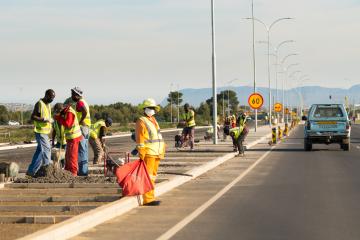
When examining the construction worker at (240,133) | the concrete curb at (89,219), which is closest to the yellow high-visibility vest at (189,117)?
the construction worker at (240,133)

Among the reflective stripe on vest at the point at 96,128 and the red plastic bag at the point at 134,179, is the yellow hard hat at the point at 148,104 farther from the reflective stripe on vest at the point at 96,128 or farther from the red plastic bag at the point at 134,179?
the reflective stripe on vest at the point at 96,128

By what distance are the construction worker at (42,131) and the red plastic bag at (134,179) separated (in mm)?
4119

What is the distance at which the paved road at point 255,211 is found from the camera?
11.3 meters

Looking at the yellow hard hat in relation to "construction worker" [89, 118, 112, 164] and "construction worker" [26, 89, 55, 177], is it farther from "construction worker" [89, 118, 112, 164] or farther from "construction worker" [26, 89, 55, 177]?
"construction worker" [89, 118, 112, 164]

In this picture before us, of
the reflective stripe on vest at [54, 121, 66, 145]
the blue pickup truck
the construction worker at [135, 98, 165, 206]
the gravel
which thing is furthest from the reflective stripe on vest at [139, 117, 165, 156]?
the blue pickup truck

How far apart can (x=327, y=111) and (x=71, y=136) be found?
20624mm

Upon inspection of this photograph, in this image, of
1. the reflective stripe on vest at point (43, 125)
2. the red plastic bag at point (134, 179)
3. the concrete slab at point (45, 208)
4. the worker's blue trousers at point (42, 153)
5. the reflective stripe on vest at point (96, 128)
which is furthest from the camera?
the reflective stripe on vest at point (96, 128)

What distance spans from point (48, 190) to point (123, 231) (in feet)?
16.5

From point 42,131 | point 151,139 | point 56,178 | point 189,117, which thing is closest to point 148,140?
point 151,139

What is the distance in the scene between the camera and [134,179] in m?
14.4

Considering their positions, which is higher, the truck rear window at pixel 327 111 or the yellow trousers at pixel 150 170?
the truck rear window at pixel 327 111

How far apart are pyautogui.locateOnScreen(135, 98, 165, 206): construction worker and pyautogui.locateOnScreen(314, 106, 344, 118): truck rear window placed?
2248 cm

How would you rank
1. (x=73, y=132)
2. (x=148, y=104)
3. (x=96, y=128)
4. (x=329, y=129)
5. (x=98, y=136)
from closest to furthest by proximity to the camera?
(x=148, y=104)
(x=73, y=132)
(x=96, y=128)
(x=98, y=136)
(x=329, y=129)

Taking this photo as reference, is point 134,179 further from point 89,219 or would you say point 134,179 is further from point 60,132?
point 60,132
